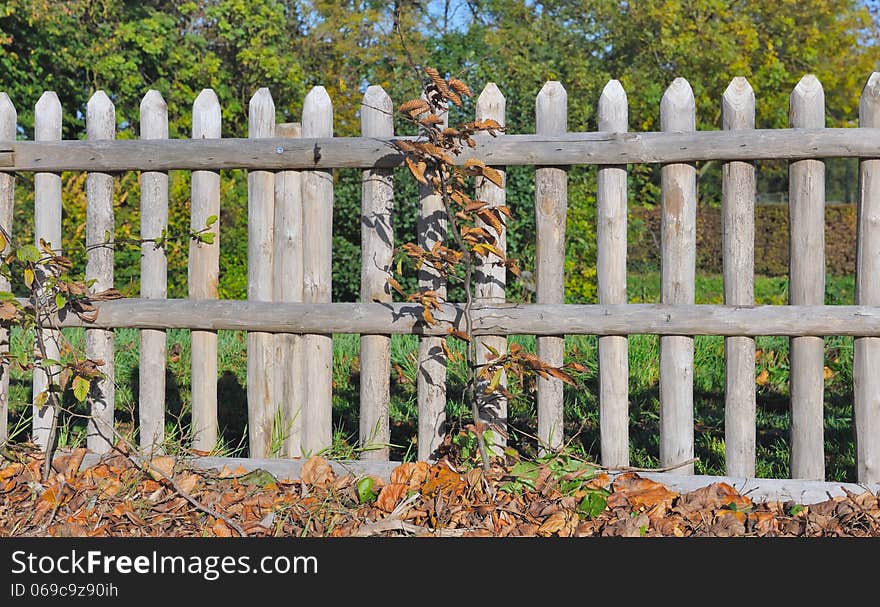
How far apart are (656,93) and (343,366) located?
1057 cm

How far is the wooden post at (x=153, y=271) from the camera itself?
367 cm

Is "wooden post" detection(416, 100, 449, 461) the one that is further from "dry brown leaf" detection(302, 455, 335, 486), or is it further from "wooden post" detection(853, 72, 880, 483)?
"wooden post" detection(853, 72, 880, 483)

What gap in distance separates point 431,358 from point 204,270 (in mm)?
991

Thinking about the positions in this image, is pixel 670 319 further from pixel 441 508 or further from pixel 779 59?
pixel 779 59

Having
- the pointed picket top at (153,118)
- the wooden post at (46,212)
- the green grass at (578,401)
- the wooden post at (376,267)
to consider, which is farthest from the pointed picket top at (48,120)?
the wooden post at (376,267)

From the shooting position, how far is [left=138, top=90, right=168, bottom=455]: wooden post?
3.67 meters

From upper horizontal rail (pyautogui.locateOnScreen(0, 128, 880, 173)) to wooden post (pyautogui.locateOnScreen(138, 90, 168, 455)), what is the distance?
0.10 m

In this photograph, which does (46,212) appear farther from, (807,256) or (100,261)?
(807,256)

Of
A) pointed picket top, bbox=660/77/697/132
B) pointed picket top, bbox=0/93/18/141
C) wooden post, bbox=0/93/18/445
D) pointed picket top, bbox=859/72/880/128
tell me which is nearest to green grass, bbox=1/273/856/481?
wooden post, bbox=0/93/18/445

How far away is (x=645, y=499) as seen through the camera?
321 centimetres

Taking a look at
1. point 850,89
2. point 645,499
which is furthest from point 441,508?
point 850,89

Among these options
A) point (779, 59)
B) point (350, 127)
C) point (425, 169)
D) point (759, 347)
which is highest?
point (779, 59)

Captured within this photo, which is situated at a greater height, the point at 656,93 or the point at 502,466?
the point at 656,93

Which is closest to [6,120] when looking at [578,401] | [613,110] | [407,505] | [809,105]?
[407,505]
